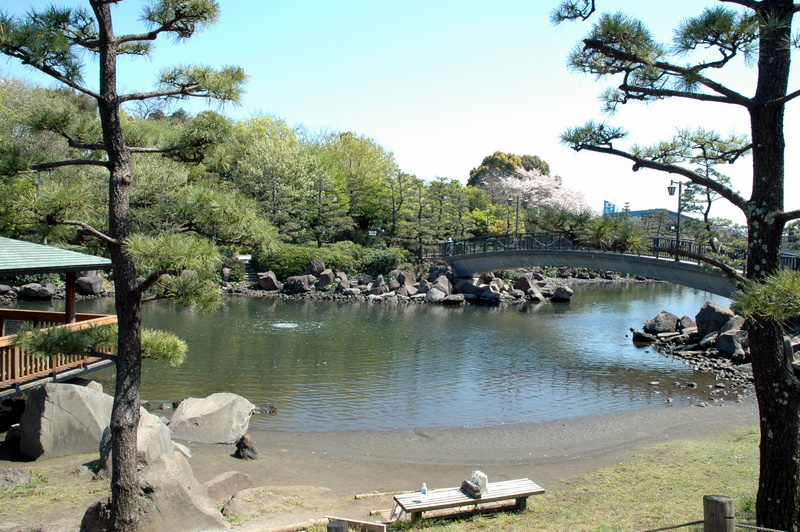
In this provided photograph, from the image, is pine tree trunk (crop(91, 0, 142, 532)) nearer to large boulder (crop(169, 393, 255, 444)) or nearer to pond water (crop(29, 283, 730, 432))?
pond water (crop(29, 283, 730, 432))

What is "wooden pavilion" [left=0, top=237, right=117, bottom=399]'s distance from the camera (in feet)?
32.1

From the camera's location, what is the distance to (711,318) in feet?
68.1

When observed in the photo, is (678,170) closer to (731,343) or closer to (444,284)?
(731,343)

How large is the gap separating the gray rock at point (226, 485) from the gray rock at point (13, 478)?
240cm

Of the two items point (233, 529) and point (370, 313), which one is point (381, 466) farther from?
point (370, 313)

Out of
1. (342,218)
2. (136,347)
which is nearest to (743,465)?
(136,347)

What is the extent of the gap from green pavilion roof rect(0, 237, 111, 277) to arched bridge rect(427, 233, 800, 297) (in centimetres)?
1246

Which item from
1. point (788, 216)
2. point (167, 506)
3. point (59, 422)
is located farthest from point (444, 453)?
point (788, 216)

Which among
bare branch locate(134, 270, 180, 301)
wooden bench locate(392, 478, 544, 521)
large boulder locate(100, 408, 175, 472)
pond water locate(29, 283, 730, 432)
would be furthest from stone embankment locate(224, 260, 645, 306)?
bare branch locate(134, 270, 180, 301)

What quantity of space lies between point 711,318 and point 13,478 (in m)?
20.8

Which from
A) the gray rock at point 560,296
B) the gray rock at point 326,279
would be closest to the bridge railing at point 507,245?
the gray rock at point 560,296

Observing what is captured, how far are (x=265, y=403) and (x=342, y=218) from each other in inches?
1129

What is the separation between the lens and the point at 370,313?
92.4 ft

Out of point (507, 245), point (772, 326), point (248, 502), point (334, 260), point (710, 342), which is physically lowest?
point (248, 502)
